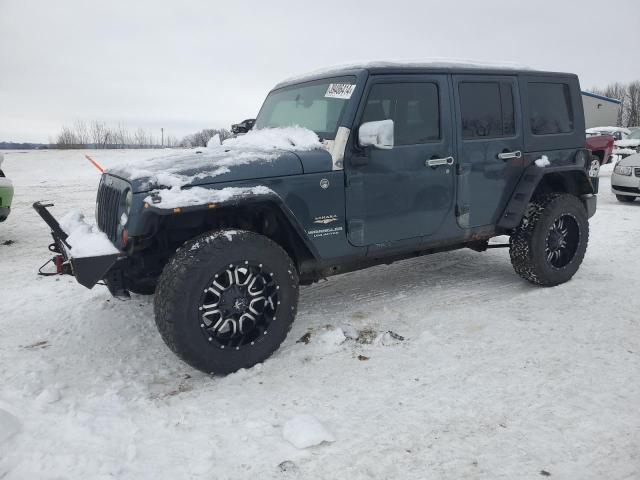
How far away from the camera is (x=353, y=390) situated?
2.96 meters

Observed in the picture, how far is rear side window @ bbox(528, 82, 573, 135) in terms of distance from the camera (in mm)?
4594

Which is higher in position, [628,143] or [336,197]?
[628,143]

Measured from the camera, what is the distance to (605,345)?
137 inches

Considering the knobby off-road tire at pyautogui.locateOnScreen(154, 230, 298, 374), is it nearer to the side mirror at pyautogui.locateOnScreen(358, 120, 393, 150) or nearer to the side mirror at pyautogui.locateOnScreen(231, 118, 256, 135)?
the side mirror at pyautogui.locateOnScreen(358, 120, 393, 150)

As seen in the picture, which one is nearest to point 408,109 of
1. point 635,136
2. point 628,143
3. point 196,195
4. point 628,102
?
point 196,195

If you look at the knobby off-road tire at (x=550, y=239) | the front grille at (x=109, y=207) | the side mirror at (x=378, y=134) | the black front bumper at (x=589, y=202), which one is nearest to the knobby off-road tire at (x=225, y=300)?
the front grille at (x=109, y=207)

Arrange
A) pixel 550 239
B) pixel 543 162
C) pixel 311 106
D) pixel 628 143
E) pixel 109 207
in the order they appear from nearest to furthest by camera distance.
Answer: pixel 109 207 < pixel 311 106 < pixel 543 162 < pixel 550 239 < pixel 628 143

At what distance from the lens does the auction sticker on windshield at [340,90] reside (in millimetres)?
3627

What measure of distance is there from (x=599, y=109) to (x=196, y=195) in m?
47.4

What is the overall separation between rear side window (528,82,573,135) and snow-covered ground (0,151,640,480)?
1540 millimetres

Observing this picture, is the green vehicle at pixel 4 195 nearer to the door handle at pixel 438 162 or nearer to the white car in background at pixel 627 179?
the door handle at pixel 438 162

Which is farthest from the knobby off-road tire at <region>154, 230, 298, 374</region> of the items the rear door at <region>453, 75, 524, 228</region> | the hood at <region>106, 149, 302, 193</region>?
the rear door at <region>453, 75, 524, 228</region>

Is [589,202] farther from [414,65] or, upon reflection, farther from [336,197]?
[336,197]

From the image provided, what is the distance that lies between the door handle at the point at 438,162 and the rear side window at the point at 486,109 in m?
0.28
